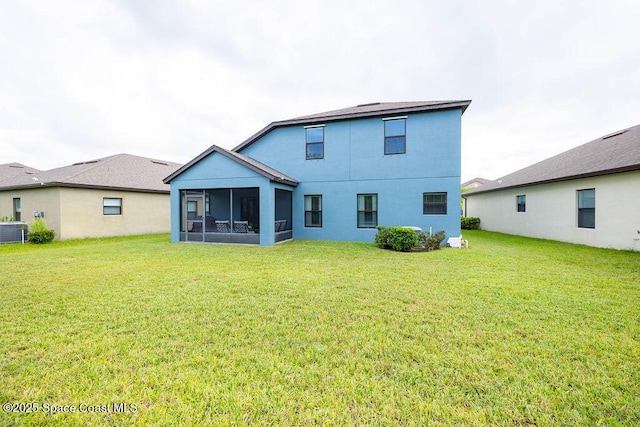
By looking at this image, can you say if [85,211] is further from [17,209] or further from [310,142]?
[310,142]

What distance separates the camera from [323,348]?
121 inches

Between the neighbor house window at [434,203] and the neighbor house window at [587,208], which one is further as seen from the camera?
the neighbor house window at [434,203]

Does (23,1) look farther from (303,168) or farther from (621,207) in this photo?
(621,207)

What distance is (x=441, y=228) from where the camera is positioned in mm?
11609

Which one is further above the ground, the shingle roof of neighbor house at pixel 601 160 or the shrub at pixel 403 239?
the shingle roof of neighbor house at pixel 601 160

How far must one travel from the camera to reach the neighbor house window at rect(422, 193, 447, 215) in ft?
38.2

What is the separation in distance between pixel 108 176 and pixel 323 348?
1882 centimetres

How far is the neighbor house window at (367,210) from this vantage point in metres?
12.5

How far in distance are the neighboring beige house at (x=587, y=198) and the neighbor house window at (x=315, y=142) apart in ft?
36.8

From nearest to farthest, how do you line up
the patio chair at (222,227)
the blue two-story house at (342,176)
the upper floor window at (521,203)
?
the blue two-story house at (342,176) < the patio chair at (222,227) < the upper floor window at (521,203)

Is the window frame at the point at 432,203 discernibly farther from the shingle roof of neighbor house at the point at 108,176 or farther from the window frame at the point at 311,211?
the shingle roof of neighbor house at the point at 108,176

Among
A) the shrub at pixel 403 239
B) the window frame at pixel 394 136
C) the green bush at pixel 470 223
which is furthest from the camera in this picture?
the green bush at pixel 470 223

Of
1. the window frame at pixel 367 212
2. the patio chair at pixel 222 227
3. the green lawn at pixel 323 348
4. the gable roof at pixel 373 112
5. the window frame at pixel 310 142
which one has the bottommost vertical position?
the green lawn at pixel 323 348

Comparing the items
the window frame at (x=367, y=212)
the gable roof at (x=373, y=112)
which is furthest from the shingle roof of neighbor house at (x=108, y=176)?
the window frame at (x=367, y=212)
